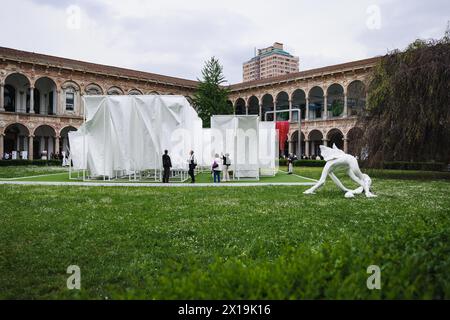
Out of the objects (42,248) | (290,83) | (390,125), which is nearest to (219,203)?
(42,248)

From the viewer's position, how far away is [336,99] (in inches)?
1986

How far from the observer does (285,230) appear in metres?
7.41

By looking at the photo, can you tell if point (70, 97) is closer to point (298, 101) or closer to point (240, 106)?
point (240, 106)

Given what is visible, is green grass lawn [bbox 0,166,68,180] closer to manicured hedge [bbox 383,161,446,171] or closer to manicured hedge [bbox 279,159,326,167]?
manicured hedge [bbox 279,159,326,167]

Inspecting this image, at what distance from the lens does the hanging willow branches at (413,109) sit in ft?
67.2

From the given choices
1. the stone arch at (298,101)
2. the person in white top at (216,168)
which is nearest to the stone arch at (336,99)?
the stone arch at (298,101)

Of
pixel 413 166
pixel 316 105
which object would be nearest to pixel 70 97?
pixel 316 105

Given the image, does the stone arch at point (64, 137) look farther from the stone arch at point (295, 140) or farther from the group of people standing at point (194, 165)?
the group of people standing at point (194, 165)

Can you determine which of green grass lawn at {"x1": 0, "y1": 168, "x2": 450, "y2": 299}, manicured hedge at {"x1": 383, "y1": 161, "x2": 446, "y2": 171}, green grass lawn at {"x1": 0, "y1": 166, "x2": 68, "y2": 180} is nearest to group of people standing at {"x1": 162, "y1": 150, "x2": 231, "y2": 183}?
green grass lawn at {"x1": 0, "y1": 168, "x2": 450, "y2": 299}

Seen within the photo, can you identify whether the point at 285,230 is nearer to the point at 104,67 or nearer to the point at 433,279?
the point at 433,279

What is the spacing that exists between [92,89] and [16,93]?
891 cm
